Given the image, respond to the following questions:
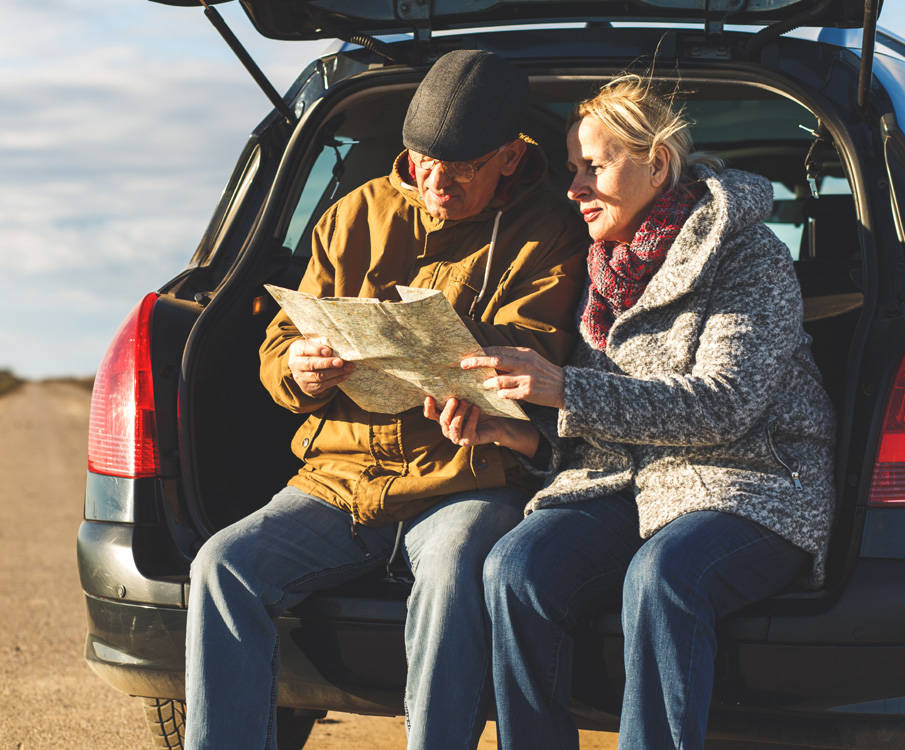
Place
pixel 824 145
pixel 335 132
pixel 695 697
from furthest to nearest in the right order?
pixel 335 132 → pixel 824 145 → pixel 695 697

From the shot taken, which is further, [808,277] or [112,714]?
[112,714]

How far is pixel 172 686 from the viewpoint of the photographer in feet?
7.93

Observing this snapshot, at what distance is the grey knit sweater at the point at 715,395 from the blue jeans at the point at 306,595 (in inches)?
9.6

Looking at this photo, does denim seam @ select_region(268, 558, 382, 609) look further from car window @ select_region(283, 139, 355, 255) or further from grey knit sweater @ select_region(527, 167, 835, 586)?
car window @ select_region(283, 139, 355, 255)

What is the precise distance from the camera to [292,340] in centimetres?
262

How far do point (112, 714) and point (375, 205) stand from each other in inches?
76.7

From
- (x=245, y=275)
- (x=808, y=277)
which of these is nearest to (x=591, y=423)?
(x=245, y=275)

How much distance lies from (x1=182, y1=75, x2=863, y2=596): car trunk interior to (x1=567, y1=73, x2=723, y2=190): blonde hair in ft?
0.30

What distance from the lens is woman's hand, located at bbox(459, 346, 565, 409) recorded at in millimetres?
2217

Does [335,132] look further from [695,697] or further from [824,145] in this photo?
[695,697]

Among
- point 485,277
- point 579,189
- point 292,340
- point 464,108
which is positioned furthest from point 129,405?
point 579,189

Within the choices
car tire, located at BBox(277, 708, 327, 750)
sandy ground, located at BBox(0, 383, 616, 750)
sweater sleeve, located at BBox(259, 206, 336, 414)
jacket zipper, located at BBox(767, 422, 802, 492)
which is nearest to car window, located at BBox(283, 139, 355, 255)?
sweater sleeve, located at BBox(259, 206, 336, 414)

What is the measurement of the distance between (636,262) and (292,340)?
2.58ft

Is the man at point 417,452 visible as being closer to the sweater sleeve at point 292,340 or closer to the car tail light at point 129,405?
the sweater sleeve at point 292,340
